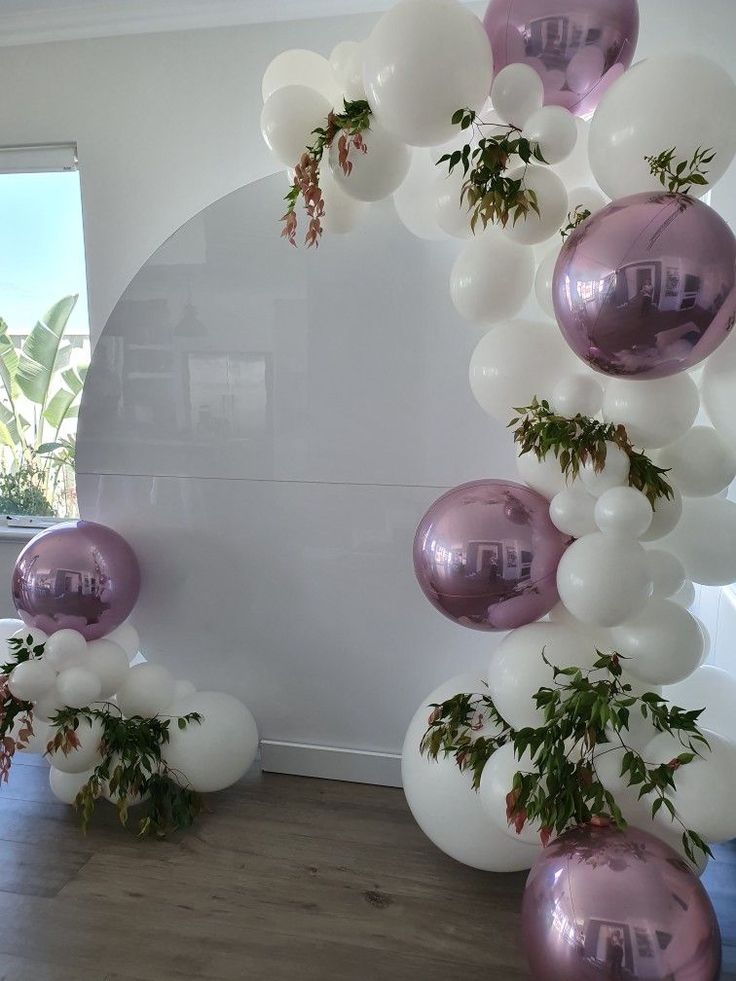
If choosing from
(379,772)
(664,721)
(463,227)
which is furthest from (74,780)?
(463,227)

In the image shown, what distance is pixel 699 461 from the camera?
1735 mm

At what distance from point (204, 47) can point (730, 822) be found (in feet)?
8.55

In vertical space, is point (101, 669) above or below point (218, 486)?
below

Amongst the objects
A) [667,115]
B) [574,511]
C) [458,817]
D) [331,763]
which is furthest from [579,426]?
[331,763]

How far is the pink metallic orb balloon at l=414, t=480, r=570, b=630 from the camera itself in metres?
1.80

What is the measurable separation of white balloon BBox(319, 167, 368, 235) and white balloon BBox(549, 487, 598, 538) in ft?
2.85

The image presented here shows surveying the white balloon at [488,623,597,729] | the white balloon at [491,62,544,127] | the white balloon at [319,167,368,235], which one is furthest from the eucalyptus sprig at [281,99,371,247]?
the white balloon at [488,623,597,729]

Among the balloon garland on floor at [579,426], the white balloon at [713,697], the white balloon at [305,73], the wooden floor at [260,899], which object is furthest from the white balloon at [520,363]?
the wooden floor at [260,899]

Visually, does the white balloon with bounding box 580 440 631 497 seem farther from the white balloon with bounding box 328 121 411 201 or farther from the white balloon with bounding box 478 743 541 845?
the white balloon with bounding box 328 121 411 201

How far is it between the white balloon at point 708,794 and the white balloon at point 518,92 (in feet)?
4.15

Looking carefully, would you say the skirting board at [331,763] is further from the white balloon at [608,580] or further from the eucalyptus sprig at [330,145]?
the eucalyptus sprig at [330,145]

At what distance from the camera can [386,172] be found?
192 centimetres

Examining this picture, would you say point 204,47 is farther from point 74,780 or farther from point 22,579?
point 74,780

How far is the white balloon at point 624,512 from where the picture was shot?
5.24ft
